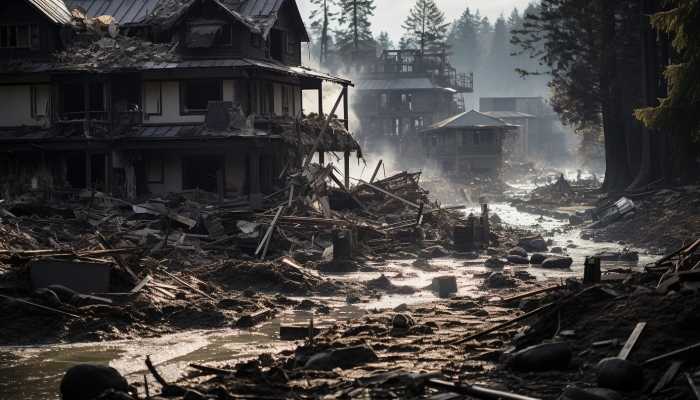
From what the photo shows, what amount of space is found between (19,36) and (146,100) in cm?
632

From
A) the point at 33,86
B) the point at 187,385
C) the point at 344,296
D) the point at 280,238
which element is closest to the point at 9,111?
the point at 33,86

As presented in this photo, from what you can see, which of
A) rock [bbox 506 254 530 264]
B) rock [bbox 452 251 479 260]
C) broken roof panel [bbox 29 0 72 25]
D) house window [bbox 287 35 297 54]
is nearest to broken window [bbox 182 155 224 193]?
house window [bbox 287 35 297 54]

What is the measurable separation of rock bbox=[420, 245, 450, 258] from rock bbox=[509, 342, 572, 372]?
60.9 ft

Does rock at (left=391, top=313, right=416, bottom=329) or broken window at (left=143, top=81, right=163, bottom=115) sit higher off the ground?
broken window at (left=143, top=81, right=163, bottom=115)

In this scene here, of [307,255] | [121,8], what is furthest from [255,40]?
[307,255]

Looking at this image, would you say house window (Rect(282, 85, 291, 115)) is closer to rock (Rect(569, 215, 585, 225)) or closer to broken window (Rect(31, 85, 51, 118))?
broken window (Rect(31, 85, 51, 118))

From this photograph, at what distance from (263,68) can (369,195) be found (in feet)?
22.3

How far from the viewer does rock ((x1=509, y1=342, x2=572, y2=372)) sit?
485 inches

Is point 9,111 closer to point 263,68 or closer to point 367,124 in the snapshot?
point 263,68

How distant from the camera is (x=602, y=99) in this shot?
49.8m

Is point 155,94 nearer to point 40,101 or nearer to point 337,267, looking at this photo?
point 40,101

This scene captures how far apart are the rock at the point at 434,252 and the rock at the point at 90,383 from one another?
Answer: 1950 cm

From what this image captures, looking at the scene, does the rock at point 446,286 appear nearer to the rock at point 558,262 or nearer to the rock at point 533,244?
the rock at point 558,262

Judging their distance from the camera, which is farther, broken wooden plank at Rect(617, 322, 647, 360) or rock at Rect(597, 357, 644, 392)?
broken wooden plank at Rect(617, 322, 647, 360)
